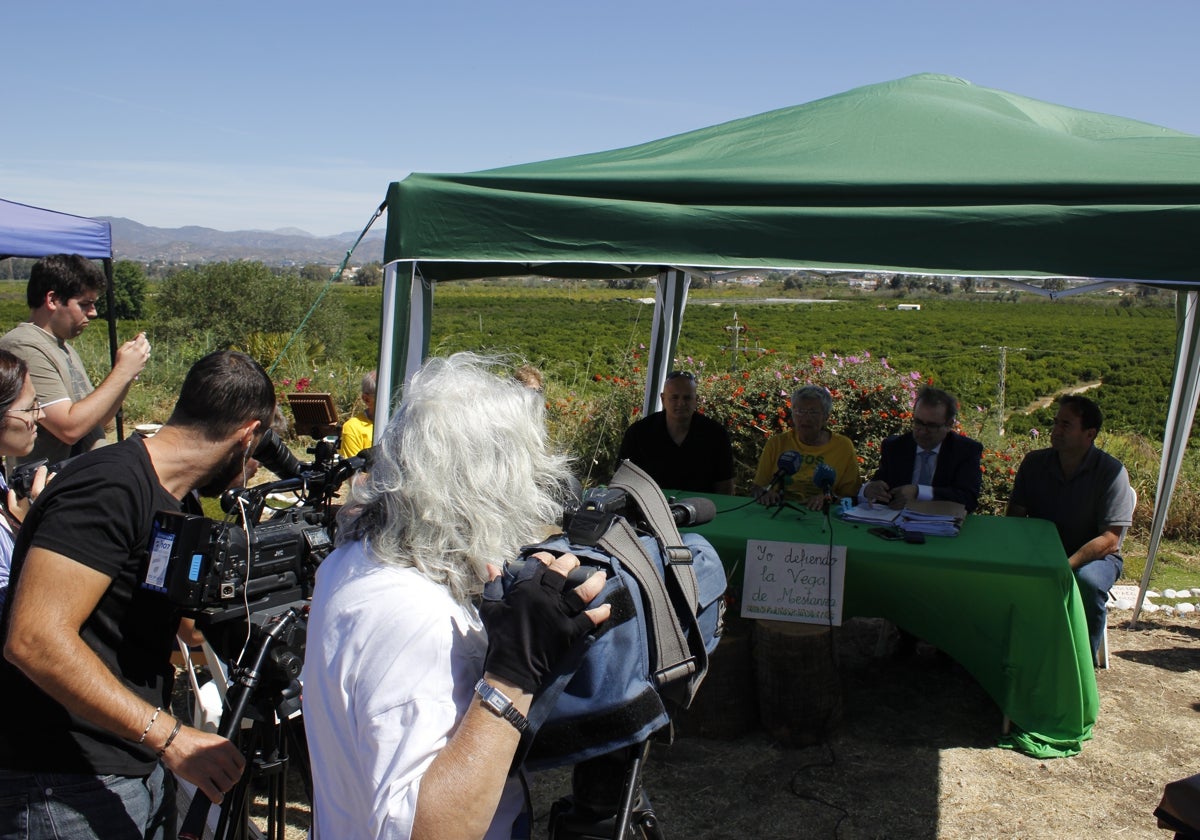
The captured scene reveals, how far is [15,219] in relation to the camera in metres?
4.81

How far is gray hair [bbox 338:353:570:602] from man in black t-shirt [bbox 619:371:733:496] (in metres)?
3.47

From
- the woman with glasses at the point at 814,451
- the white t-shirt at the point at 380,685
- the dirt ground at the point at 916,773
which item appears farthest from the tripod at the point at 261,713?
the woman with glasses at the point at 814,451

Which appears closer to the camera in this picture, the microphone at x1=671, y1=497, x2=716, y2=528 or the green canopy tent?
the microphone at x1=671, y1=497, x2=716, y2=528

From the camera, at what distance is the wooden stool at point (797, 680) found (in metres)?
3.30

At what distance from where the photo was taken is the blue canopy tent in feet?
15.6

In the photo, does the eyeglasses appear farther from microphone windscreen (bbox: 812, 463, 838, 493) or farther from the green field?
microphone windscreen (bbox: 812, 463, 838, 493)

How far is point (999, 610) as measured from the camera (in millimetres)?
3160

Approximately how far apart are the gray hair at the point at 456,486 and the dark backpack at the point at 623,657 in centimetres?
11

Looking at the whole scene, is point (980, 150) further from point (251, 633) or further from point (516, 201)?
point (251, 633)

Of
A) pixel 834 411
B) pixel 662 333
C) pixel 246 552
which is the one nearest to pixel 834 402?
pixel 834 411

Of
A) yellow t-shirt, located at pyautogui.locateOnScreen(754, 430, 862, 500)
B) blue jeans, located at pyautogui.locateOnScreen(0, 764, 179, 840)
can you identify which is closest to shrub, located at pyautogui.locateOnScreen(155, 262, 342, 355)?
yellow t-shirt, located at pyautogui.locateOnScreen(754, 430, 862, 500)

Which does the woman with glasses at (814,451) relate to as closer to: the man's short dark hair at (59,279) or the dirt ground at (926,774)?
the dirt ground at (926,774)

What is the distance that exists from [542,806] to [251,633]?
5.44 ft

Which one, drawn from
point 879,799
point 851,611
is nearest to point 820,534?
point 851,611
